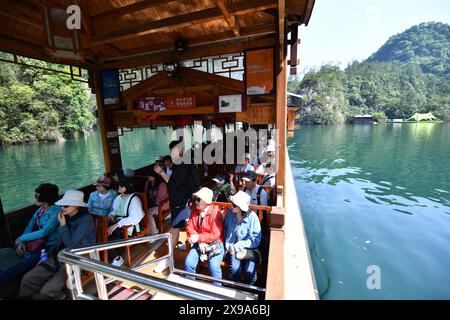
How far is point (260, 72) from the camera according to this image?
379 cm

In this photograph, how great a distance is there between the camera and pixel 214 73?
423 centimetres

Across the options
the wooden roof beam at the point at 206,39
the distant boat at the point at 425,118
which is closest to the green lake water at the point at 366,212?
the wooden roof beam at the point at 206,39

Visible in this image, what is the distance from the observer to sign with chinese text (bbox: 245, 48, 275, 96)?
12.1ft

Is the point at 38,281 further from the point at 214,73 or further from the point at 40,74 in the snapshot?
the point at 40,74

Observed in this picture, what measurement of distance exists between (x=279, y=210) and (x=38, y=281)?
2.77 meters

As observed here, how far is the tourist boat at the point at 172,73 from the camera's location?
232cm

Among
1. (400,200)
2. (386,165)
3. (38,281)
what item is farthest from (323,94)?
(38,281)

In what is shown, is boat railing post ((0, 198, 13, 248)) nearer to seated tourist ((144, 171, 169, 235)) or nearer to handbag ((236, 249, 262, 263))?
seated tourist ((144, 171, 169, 235))

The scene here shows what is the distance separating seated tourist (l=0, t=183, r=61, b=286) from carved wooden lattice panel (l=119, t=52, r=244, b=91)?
3.07 metres

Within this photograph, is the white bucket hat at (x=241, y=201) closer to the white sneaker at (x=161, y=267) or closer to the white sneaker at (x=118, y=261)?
the white sneaker at (x=161, y=267)

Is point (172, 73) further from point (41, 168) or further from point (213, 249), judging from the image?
point (41, 168)

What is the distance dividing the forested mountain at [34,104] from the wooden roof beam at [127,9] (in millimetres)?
27293
